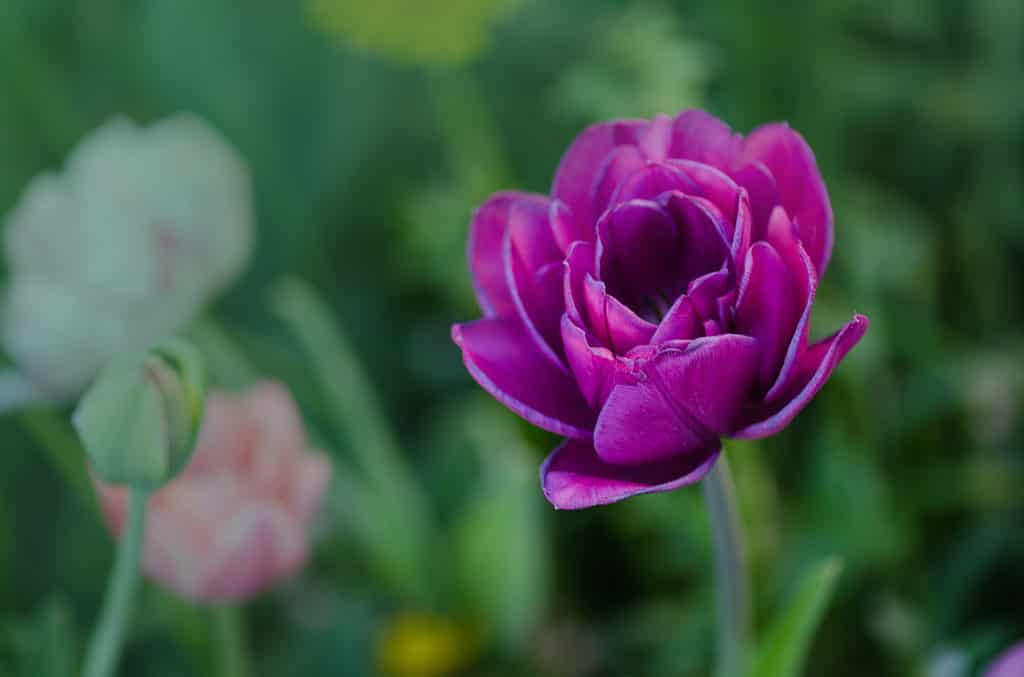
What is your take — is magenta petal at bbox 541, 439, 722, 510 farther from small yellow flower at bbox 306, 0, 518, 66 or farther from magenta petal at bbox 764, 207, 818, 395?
small yellow flower at bbox 306, 0, 518, 66

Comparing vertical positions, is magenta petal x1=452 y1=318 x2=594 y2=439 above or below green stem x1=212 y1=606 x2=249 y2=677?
above

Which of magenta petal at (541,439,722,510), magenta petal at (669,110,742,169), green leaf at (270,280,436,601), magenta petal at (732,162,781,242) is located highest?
magenta petal at (669,110,742,169)

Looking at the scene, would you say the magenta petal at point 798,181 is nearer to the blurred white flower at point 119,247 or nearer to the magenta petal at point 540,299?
the magenta petal at point 540,299

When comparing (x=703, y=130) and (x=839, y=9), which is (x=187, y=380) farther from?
(x=839, y=9)

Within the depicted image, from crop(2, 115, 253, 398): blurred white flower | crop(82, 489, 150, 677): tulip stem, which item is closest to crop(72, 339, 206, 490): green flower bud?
crop(82, 489, 150, 677): tulip stem

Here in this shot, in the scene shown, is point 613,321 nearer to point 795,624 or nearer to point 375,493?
point 795,624

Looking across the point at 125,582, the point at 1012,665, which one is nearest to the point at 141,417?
the point at 125,582

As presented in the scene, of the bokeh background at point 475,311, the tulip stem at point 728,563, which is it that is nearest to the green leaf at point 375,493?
the bokeh background at point 475,311

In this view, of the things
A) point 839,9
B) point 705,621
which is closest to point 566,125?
point 839,9
